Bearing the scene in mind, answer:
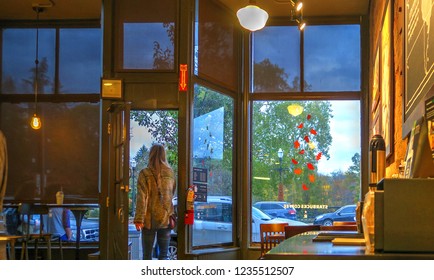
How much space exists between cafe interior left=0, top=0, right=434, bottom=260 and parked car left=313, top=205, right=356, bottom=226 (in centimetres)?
2

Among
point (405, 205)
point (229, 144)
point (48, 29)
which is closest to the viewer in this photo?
point (405, 205)

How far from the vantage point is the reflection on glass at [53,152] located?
7.14 m

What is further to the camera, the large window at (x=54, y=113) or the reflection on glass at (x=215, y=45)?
the large window at (x=54, y=113)

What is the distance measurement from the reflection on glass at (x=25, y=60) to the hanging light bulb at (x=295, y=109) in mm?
2867

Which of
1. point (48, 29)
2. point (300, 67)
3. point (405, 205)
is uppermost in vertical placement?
point (48, 29)

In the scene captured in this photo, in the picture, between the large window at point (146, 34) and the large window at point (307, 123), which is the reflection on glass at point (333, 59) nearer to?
the large window at point (307, 123)

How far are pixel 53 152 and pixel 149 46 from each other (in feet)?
6.59

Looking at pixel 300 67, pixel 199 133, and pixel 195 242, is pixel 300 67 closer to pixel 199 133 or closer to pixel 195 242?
pixel 199 133

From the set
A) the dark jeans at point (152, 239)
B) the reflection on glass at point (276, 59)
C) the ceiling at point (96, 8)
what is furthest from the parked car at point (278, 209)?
the ceiling at point (96, 8)

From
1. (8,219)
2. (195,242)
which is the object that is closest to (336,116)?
(195,242)

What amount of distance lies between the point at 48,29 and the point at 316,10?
324 centimetres

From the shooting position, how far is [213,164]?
6480mm

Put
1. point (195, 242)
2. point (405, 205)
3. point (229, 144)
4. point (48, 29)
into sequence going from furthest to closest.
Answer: point (48, 29)
point (229, 144)
point (195, 242)
point (405, 205)

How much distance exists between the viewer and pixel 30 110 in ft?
23.8
